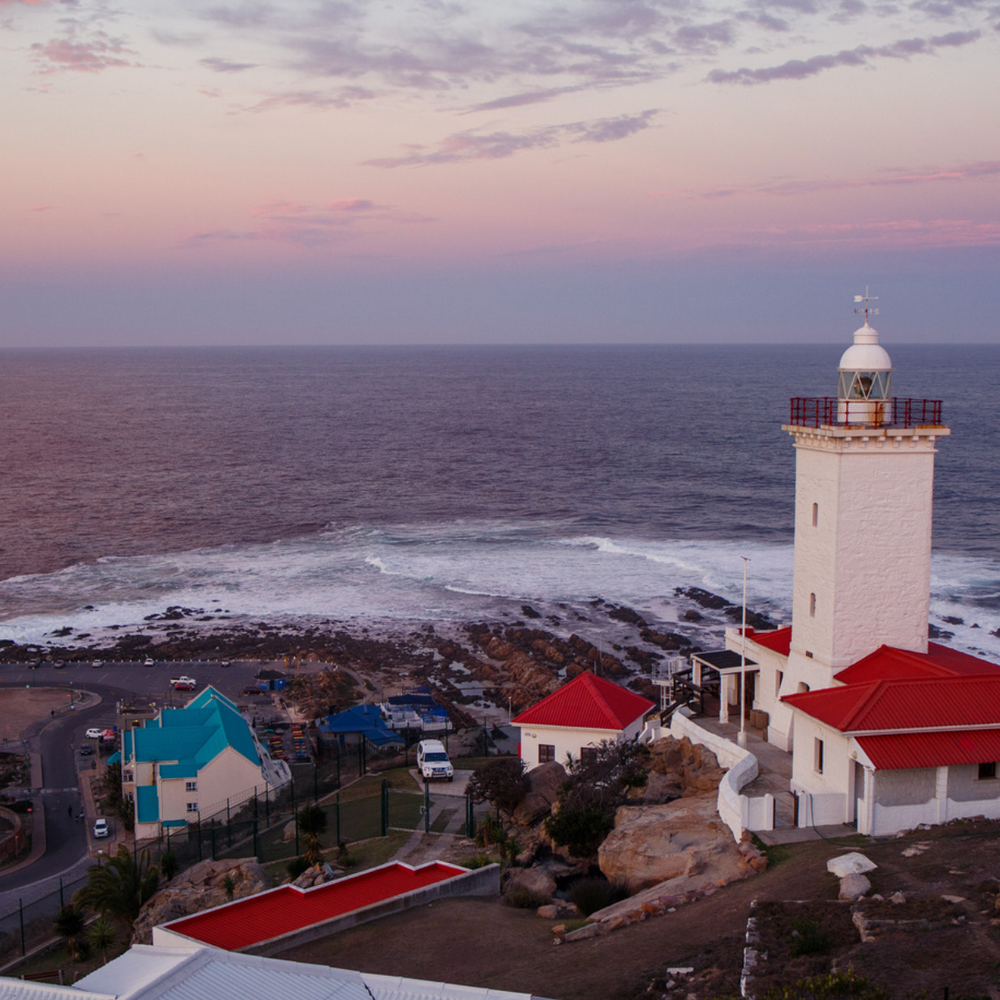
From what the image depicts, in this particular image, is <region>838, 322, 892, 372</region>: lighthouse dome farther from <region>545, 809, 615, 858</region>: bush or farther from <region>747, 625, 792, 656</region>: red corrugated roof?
<region>545, 809, 615, 858</region>: bush

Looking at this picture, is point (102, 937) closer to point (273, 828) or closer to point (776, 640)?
point (273, 828)

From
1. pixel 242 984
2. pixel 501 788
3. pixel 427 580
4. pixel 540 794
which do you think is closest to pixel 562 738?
pixel 540 794

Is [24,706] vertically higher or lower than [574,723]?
lower

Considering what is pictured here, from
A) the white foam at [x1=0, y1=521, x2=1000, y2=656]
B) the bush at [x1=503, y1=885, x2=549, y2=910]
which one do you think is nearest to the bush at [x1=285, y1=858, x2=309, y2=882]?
the bush at [x1=503, y1=885, x2=549, y2=910]

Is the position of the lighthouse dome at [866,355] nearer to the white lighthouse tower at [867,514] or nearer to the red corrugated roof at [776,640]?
the white lighthouse tower at [867,514]

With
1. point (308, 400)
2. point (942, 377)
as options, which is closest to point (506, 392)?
point (308, 400)

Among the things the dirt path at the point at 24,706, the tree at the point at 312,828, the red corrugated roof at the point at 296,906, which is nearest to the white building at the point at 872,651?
the red corrugated roof at the point at 296,906
